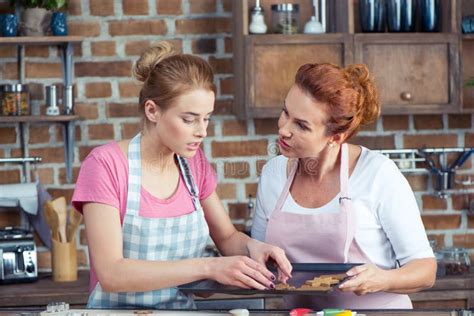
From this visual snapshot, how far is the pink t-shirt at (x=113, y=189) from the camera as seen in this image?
104 inches

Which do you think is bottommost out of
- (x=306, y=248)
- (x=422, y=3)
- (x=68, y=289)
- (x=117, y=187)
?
(x=68, y=289)

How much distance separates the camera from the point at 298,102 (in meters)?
2.80

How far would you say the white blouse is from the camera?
9.16 feet

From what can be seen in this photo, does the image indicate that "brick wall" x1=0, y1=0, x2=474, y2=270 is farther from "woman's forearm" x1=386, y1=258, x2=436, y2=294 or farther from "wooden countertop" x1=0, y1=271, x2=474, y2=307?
"woman's forearm" x1=386, y1=258, x2=436, y2=294

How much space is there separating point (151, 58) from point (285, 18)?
161 cm

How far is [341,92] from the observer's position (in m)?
2.78

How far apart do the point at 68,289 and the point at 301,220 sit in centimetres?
146

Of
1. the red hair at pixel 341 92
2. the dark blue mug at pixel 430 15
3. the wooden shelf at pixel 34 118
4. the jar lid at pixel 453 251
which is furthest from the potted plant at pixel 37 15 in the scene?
the jar lid at pixel 453 251

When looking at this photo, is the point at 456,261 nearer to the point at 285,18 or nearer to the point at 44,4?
the point at 285,18

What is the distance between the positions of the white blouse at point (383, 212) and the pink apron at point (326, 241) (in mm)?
21

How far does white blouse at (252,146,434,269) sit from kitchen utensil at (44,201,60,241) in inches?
60.0

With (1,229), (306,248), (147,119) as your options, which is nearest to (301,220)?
(306,248)

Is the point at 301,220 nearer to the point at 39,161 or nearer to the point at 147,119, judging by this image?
the point at 147,119

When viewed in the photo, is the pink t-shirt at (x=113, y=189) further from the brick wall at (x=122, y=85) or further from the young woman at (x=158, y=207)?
the brick wall at (x=122, y=85)
